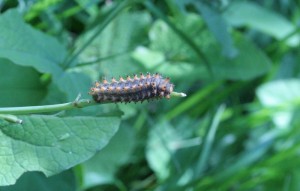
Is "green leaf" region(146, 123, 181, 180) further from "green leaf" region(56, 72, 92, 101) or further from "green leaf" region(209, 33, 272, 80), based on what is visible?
"green leaf" region(56, 72, 92, 101)

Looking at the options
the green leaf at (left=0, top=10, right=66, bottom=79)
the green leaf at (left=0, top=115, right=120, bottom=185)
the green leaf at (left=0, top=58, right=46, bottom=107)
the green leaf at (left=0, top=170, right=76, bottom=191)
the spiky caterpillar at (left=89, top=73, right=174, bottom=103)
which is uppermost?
the green leaf at (left=0, top=10, right=66, bottom=79)

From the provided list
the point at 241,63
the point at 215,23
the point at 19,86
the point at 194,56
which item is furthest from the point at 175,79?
the point at 19,86

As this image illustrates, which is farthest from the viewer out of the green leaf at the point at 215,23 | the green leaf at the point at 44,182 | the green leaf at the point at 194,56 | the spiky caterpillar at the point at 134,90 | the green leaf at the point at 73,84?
the green leaf at the point at 194,56

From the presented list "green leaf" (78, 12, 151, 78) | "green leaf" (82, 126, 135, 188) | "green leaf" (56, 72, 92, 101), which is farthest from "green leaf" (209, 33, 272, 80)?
"green leaf" (56, 72, 92, 101)

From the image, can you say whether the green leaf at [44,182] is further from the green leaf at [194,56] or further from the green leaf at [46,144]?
the green leaf at [194,56]

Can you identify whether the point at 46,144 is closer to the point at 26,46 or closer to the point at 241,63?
the point at 26,46

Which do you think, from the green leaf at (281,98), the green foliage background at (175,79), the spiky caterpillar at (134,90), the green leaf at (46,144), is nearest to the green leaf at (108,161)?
the green foliage background at (175,79)

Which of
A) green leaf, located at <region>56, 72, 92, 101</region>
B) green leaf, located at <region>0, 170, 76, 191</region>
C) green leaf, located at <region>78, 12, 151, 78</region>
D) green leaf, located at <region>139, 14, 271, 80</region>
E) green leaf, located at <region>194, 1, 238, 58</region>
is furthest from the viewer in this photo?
green leaf, located at <region>139, 14, 271, 80</region>
